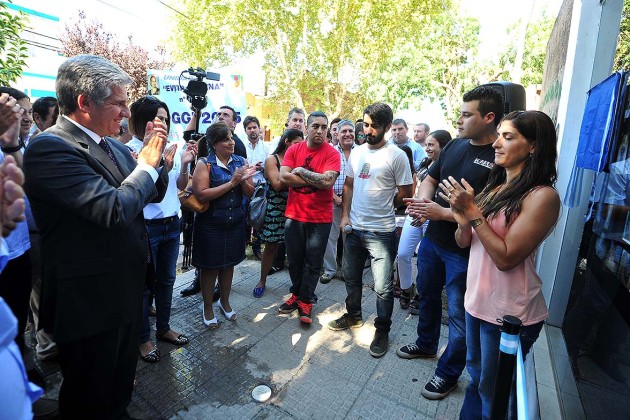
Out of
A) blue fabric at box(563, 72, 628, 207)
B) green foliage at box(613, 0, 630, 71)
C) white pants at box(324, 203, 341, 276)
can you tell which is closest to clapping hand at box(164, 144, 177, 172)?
white pants at box(324, 203, 341, 276)

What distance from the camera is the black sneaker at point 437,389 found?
8.12 feet

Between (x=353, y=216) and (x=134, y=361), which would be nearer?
(x=134, y=361)

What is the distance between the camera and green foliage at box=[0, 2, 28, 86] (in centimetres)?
318

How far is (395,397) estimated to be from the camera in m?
2.50

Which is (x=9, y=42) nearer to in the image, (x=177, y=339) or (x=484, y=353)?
(x=177, y=339)

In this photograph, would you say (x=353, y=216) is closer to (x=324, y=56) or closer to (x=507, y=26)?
(x=324, y=56)

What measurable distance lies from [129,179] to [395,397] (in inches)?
87.8

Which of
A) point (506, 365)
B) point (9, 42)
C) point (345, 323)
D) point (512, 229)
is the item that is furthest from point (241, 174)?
point (9, 42)

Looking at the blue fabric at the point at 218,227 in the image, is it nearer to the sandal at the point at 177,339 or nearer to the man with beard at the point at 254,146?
the sandal at the point at 177,339

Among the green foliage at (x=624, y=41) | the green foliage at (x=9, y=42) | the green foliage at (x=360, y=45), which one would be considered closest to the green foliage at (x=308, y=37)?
the green foliage at (x=360, y=45)

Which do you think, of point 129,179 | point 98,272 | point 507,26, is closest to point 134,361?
point 98,272

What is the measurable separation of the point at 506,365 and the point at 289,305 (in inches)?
102

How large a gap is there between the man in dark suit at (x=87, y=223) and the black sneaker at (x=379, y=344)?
6.44 feet

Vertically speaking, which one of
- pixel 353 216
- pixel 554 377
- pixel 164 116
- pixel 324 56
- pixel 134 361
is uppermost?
pixel 324 56
